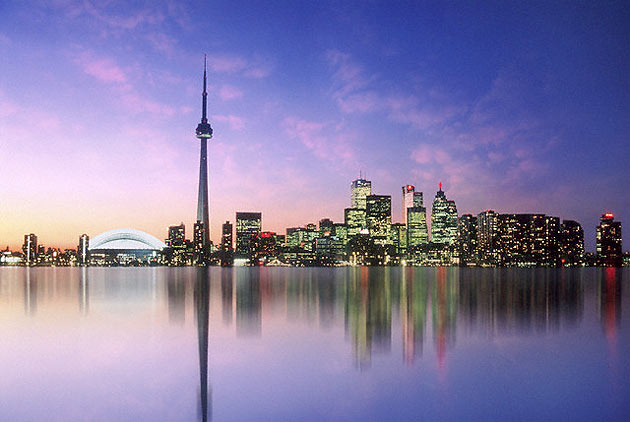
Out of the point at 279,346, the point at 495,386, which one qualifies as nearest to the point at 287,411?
the point at 495,386

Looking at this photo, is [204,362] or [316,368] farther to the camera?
[204,362]

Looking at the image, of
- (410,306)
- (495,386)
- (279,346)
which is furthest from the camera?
(410,306)

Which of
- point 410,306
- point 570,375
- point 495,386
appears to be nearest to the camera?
point 495,386

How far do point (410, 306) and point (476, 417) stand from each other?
2656cm

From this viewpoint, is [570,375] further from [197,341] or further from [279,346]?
[197,341]

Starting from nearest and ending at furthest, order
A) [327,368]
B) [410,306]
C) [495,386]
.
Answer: [495,386] → [327,368] → [410,306]

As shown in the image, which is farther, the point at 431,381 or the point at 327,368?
the point at 327,368

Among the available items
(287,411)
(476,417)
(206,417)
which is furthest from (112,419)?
(476,417)

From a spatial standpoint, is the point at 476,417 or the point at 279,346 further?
the point at 279,346

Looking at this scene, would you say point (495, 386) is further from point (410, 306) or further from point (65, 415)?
point (410, 306)

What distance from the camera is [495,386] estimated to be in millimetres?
13969

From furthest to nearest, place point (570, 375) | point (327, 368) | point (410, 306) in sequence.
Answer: point (410, 306) → point (327, 368) → point (570, 375)

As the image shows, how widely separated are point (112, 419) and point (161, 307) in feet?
89.2

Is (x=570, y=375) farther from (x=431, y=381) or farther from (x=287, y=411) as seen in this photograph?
(x=287, y=411)
